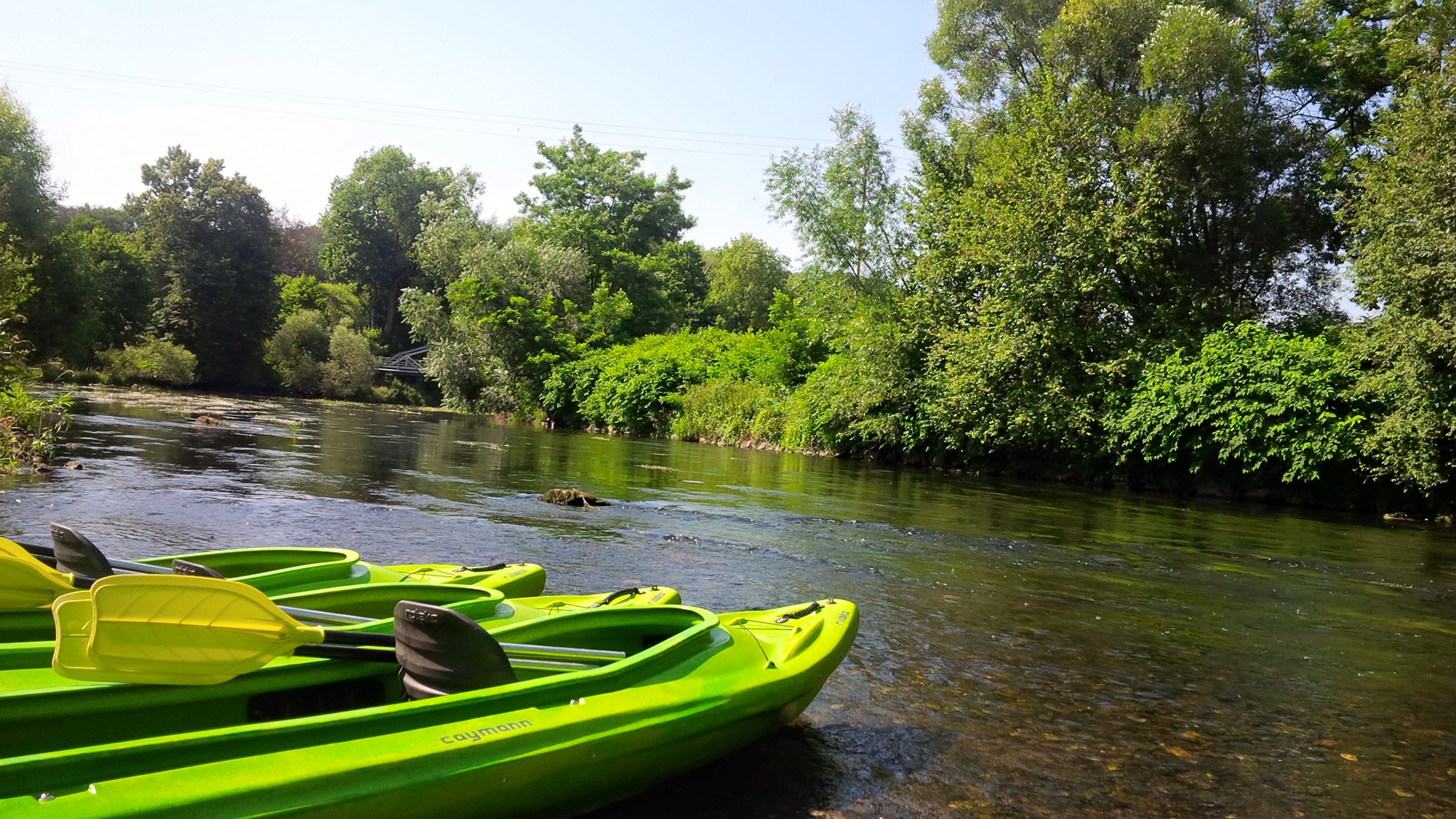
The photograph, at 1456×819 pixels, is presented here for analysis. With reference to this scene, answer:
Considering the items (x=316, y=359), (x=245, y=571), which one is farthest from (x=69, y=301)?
(x=245, y=571)

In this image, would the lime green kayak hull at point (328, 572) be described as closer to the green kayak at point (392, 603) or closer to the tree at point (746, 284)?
the green kayak at point (392, 603)

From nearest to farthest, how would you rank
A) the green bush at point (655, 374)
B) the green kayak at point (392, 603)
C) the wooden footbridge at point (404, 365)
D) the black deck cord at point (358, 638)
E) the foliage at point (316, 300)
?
the black deck cord at point (358, 638), the green kayak at point (392, 603), the green bush at point (655, 374), the wooden footbridge at point (404, 365), the foliage at point (316, 300)

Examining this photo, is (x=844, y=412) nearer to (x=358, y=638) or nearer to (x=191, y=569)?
(x=191, y=569)

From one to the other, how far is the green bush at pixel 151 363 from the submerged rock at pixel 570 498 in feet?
117

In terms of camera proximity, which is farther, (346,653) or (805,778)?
(805,778)

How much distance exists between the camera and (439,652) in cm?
306

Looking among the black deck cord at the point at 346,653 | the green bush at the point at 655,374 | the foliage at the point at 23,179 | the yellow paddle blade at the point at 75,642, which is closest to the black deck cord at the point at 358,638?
the black deck cord at the point at 346,653

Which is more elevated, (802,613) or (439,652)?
(439,652)

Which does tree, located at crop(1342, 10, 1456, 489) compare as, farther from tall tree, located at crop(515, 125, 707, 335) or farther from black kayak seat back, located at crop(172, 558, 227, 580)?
tall tree, located at crop(515, 125, 707, 335)

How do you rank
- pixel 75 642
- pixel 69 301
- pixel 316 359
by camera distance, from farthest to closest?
pixel 316 359
pixel 69 301
pixel 75 642

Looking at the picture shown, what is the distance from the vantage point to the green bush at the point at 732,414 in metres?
28.9

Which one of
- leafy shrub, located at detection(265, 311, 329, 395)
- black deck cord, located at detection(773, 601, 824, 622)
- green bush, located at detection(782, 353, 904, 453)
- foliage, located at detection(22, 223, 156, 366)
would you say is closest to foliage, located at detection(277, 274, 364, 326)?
leafy shrub, located at detection(265, 311, 329, 395)

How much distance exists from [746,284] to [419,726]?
185ft

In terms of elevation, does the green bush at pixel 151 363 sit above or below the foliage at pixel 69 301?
below
